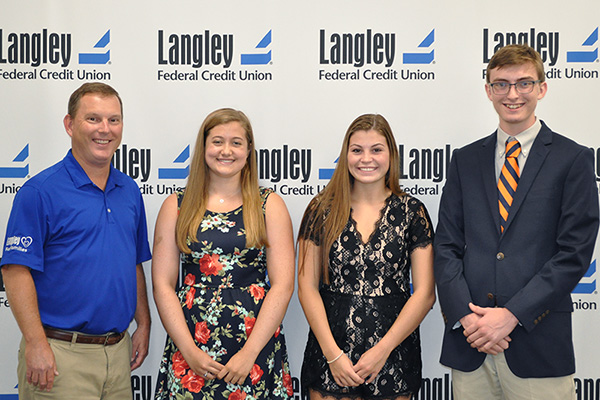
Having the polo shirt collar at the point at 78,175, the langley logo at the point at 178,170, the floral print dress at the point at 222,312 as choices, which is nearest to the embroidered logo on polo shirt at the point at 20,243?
the polo shirt collar at the point at 78,175

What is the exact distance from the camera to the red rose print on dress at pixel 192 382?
8.01 ft

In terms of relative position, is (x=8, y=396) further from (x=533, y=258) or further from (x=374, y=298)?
(x=533, y=258)

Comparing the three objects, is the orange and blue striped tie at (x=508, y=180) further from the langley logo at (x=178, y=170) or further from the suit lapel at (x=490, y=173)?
the langley logo at (x=178, y=170)

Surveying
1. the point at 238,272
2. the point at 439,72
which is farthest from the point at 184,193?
the point at 439,72

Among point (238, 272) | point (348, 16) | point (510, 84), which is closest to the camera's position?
point (510, 84)

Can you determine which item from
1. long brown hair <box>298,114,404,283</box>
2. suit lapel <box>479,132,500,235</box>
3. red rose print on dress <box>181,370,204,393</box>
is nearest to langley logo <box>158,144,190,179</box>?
long brown hair <box>298,114,404,283</box>

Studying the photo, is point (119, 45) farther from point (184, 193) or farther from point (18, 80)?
point (184, 193)

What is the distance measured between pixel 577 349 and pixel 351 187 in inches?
60.8

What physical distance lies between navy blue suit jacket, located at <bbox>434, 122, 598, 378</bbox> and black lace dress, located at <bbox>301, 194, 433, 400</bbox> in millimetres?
196

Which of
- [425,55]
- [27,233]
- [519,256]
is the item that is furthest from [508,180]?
[27,233]

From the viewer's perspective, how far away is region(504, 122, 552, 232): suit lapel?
2.26 meters

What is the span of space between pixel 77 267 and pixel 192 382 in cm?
65

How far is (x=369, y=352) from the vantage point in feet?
7.89

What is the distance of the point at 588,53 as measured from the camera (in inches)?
123
